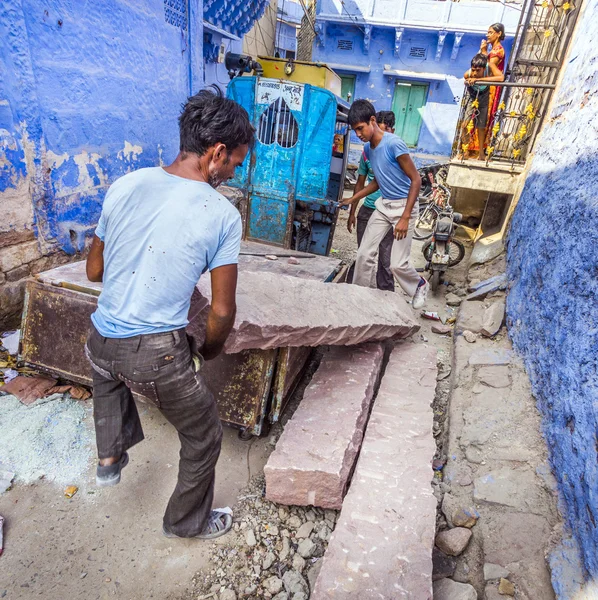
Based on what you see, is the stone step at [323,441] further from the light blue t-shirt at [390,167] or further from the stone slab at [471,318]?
the light blue t-shirt at [390,167]

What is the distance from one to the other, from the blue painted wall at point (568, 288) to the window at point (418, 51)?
447 inches

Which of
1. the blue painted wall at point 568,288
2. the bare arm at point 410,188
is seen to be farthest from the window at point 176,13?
the blue painted wall at point 568,288

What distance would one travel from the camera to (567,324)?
2.54m

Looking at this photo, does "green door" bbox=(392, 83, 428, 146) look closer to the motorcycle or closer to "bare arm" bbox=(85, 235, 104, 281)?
the motorcycle

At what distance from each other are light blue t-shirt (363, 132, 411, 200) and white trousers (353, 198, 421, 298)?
10 centimetres

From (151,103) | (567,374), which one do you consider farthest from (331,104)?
(567,374)

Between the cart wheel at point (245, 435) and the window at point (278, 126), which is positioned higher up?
the window at point (278, 126)

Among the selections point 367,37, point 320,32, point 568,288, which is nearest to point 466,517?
point 568,288

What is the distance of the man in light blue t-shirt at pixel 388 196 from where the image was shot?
3.79m

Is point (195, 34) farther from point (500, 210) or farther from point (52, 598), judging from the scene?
point (52, 598)

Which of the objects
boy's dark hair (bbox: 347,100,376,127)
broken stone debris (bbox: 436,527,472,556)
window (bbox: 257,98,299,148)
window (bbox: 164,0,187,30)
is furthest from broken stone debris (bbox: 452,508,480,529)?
window (bbox: 164,0,187,30)

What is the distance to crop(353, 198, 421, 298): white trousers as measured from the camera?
412 centimetres

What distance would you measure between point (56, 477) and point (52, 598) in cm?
71

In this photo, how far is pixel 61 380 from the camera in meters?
3.05
